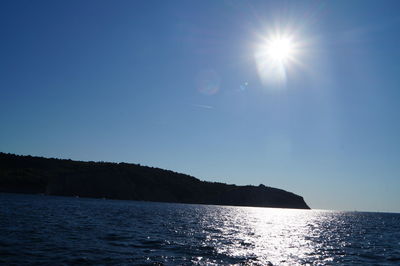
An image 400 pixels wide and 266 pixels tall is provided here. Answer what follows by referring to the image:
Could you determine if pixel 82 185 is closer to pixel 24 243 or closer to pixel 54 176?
pixel 54 176

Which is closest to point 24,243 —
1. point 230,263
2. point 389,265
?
point 230,263

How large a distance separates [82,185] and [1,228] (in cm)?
16082

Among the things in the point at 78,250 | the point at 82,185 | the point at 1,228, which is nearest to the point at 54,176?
the point at 82,185

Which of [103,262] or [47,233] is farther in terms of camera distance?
[47,233]

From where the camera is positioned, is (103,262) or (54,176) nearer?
(103,262)

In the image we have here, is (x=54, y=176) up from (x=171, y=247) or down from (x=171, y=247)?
up

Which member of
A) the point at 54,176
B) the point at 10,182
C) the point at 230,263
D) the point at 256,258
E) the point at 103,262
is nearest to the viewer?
the point at 103,262

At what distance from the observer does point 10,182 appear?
17338cm

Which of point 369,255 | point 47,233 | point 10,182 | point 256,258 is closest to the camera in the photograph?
point 256,258

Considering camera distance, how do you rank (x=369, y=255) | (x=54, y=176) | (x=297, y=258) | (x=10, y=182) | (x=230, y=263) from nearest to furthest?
(x=230, y=263), (x=297, y=258), (x=369, y=255), (x=10, y=182), (x=54, y=176)

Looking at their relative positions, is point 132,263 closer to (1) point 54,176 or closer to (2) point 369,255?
(2) point 369,255

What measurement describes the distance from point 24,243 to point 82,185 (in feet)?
557

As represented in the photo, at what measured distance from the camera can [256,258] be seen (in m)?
30.5

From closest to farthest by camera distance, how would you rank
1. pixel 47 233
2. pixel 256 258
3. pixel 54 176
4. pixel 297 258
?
pixel 256 258 → pixel 297 258 → pixel 47 233 → pixel 54 176
